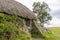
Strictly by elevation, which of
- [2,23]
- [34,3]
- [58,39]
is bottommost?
[58,39]

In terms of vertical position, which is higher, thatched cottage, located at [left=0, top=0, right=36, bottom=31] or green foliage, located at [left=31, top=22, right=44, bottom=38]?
thatched cottage, located at [left=0, top=0, right=36, bottom=31]

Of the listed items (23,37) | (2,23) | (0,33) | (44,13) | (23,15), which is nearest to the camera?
(0,33)

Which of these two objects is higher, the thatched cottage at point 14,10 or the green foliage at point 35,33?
the thatched cottage at point 14,10

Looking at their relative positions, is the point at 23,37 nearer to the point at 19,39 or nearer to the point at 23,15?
the point at 19,39

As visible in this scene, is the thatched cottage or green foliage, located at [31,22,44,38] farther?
green foliage, located at [31,22,44,38]

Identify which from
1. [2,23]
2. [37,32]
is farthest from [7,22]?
[37,32]

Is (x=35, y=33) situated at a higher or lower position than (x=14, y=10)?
lower

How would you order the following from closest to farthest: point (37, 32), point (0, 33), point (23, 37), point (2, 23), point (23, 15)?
point (0, 33) → point (2, 23) → point (23, 37) → point (23, 15) → point (37, 32)

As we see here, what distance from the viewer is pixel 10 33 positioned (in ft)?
69.7

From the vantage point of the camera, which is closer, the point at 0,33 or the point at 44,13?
the point at 0,33

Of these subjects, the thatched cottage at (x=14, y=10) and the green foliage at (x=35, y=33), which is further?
the green foliage at (x=35, y=33)

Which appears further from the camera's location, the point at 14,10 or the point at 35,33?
the point at 35,33

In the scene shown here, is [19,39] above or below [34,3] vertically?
below

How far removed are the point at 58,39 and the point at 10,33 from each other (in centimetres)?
1772
